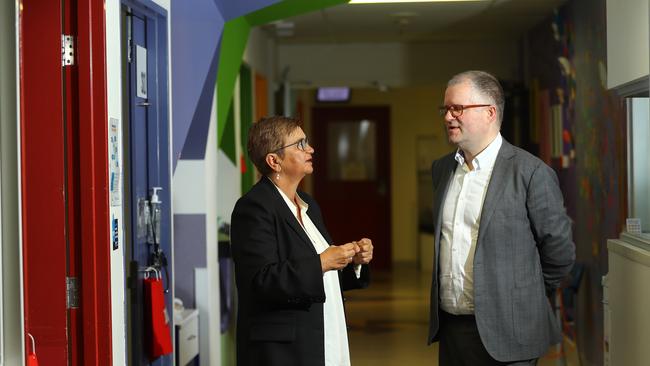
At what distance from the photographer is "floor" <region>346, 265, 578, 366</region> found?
7727 mm

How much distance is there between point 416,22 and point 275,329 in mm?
6229

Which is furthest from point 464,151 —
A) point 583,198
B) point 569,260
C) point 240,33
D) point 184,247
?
point 583,198

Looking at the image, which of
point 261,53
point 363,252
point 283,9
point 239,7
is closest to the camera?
point 363,252

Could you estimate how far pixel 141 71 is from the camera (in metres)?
4.18

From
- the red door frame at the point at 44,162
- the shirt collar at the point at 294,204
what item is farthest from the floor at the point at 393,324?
the red door frame at the point at 44,162

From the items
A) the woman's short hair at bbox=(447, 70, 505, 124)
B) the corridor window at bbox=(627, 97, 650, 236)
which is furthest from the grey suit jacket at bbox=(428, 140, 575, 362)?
the corridor window at bbox=(627, 97, 650, 236)

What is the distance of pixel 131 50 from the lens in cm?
407

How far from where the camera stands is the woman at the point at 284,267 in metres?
3.24

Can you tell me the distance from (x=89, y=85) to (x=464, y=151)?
4.40ft

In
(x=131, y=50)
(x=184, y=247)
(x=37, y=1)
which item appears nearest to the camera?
(x=37, y=1)

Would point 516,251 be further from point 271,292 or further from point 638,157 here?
point 638,157

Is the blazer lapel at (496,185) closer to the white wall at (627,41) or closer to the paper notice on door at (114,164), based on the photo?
the white wall at (627,41)

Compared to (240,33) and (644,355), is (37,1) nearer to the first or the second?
(240,33)

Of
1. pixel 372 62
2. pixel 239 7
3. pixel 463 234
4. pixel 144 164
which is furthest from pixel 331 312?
pixel 372 62
